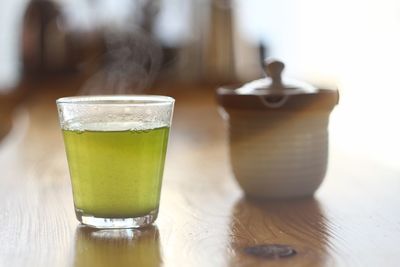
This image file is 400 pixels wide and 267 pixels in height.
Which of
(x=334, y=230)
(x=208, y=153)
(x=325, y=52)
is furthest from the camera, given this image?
(x=325, y=52)

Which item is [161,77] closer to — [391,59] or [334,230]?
[391,59]

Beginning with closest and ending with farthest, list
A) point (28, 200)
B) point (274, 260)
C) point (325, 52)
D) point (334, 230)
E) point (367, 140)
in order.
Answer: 1. point (274, 260)
2. point (334, 230)
3. point (28, 200)
4. point (367, 140)
5. point (325, 52)

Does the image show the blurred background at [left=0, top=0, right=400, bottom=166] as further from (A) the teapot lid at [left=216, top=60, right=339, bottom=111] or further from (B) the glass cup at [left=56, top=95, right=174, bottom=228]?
(B) the glass cup at [left=56, top=95, right=174, bottom=228]

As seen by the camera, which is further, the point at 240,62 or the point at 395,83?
the point at 240,62

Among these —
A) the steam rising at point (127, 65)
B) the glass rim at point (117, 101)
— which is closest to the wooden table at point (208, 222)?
the glass rim at point (117, 101)

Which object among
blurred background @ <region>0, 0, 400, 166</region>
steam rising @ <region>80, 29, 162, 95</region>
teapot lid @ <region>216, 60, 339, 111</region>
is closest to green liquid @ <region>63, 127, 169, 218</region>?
teapot lid @ <region>216, 60, 339, 111</region>

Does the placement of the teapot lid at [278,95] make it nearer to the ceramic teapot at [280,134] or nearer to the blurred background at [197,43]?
the ceramic teapot at [280,134]

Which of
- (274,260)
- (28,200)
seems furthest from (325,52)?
(274,260)
